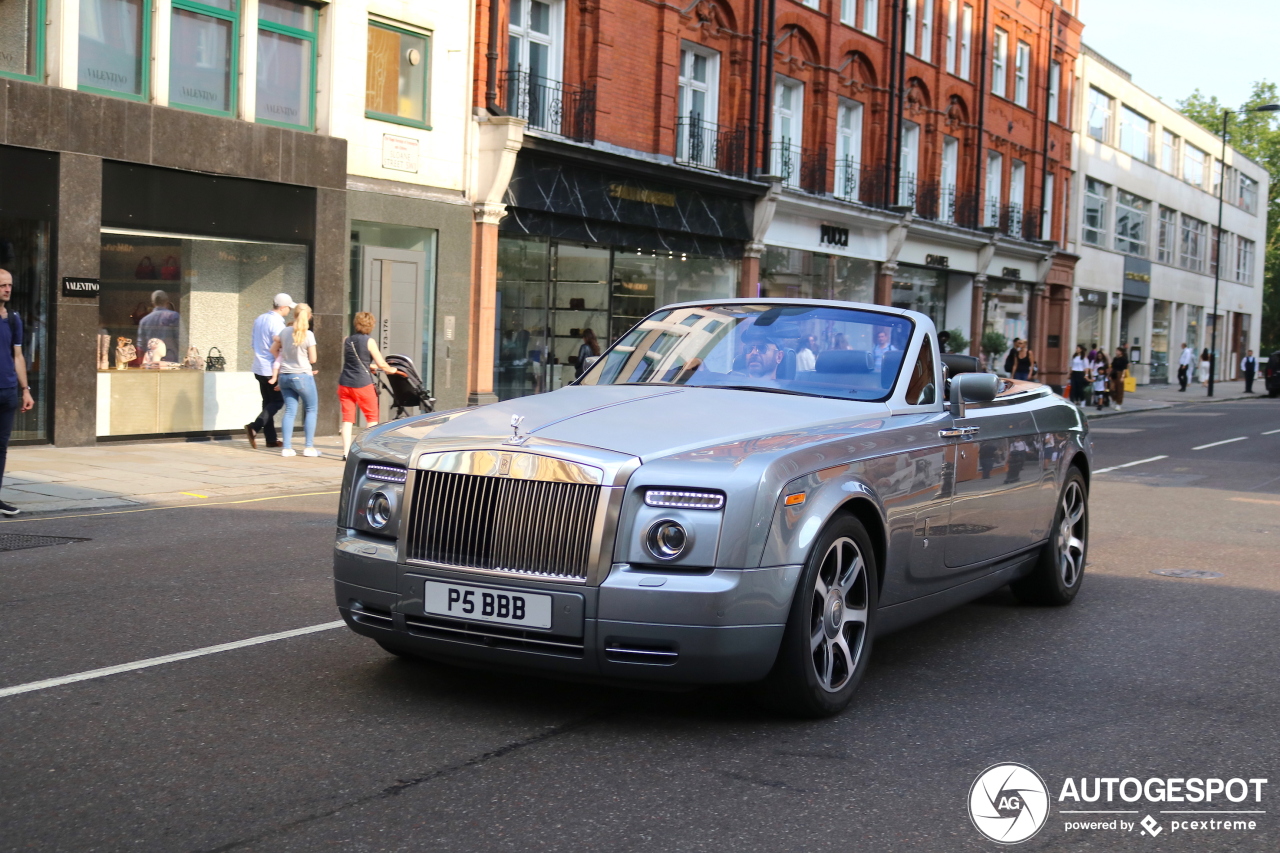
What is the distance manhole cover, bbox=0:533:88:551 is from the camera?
909 cm

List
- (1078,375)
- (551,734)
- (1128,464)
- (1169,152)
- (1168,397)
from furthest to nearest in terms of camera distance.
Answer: (1169,152) < (1168,397) < (1078,375) < (1128,464) < (551,734)

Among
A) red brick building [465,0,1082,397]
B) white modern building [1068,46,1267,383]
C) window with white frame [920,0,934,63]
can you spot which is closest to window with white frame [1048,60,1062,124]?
red brick building [465,0,1082,397]

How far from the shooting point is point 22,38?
15.9 metres

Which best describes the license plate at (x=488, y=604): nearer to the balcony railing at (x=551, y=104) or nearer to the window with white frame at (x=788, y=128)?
the balcony railing at (x=551, y=104)

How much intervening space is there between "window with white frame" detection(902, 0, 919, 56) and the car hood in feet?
105

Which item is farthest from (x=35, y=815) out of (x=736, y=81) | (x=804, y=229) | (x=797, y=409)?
(x=804, y=229)

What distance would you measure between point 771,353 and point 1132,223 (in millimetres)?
55164

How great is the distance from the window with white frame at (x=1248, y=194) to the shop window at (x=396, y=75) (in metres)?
67.3

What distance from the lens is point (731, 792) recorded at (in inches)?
165

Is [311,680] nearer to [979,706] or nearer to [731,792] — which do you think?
[731,792]

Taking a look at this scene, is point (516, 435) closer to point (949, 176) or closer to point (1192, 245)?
point (949, 176)

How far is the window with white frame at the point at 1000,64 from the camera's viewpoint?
139 ft

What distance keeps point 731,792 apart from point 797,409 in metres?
1.88

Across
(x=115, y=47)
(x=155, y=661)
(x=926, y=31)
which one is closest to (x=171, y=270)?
(x=115, y=47)
